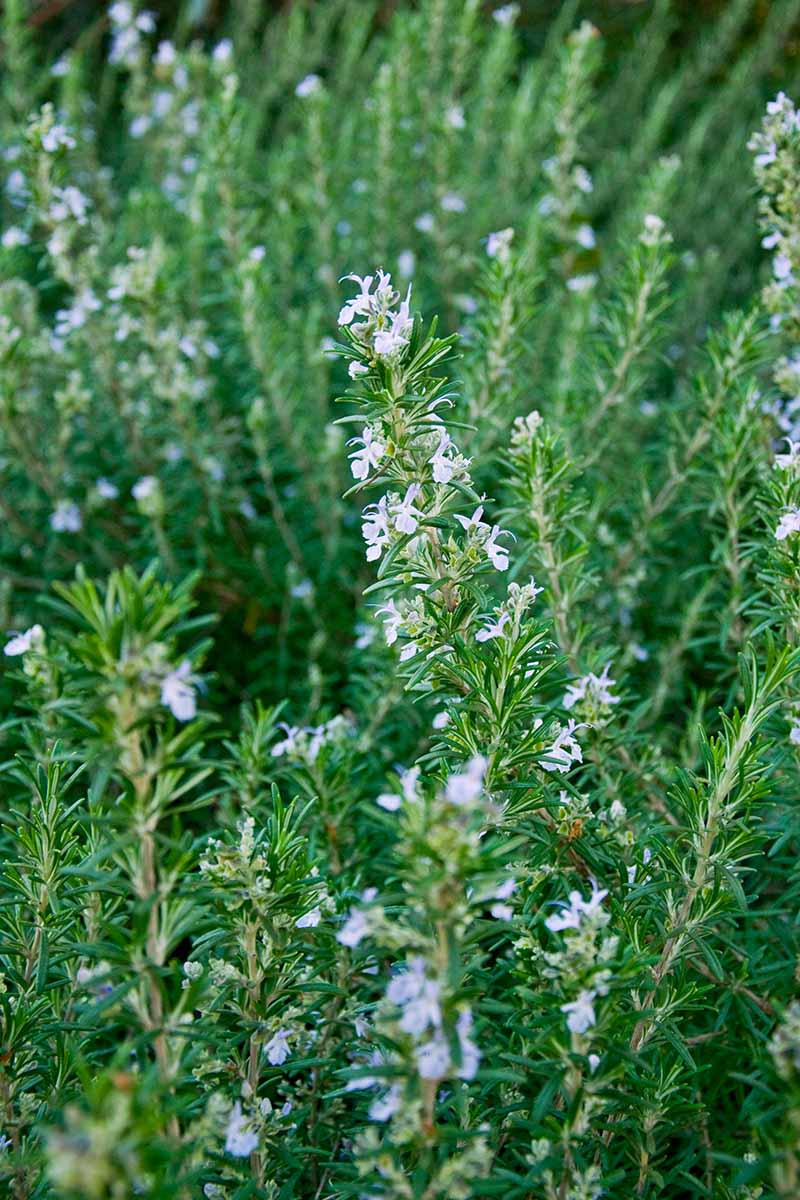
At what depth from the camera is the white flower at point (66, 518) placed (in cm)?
327

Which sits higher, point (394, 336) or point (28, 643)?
point (394, 336)

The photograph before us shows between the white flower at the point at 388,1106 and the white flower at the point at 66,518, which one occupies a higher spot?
the white flower at the point at 66,518

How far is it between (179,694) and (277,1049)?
2.26 ft

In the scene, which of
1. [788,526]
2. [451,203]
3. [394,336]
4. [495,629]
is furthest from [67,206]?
[788,526]

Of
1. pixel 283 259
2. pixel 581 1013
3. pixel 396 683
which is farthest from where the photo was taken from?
pixel 283 259

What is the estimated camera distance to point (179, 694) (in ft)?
4.25

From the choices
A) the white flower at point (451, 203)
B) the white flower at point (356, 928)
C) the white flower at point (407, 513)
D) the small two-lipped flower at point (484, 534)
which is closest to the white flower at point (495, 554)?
the small two-lipped flower at point (484, 534)

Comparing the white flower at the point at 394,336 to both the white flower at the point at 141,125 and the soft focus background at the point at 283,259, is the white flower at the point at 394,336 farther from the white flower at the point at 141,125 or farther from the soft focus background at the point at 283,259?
the white flower at the point at 141,125

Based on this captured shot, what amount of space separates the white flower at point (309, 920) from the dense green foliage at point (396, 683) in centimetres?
3

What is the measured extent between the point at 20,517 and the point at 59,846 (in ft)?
6.18

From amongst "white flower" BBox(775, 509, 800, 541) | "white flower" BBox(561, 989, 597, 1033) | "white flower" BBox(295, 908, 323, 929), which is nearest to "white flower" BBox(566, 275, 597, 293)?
"white flower" BBox(775, 509, 800, 541)

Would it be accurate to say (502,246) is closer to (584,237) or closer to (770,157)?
(770,157)

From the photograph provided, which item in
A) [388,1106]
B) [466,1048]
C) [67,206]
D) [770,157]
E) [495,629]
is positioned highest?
[770,157]

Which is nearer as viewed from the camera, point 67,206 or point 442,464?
point 442,464
